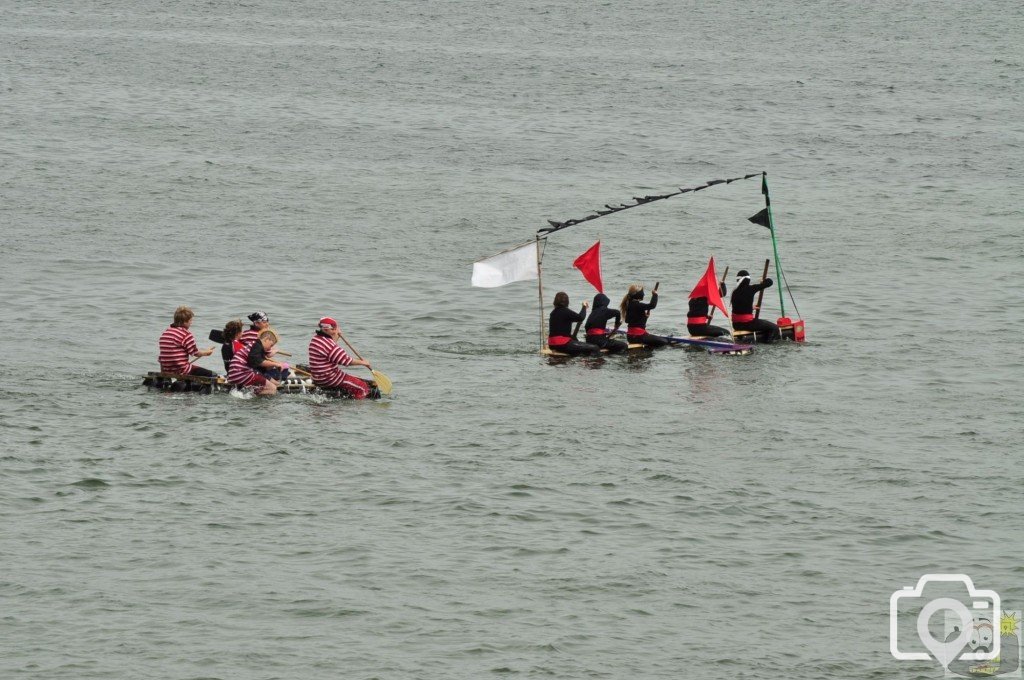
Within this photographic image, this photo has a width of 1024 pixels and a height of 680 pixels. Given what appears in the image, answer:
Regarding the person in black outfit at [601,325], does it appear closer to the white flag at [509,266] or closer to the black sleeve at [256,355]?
the white flag at [509,266]

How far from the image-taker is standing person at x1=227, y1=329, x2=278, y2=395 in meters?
26.9

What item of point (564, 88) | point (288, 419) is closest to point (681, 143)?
point (564, 88)

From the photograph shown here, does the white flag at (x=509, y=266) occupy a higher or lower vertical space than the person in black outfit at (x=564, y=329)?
higher

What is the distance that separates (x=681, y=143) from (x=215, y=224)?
67.8ft

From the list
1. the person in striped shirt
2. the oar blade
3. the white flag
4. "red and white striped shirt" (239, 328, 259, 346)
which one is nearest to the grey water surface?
the oar blade

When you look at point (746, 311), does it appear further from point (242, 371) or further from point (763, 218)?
point (242, 371)

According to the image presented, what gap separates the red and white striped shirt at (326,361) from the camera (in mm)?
26922

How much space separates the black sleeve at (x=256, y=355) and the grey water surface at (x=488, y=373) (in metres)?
0.75

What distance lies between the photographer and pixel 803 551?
20656 mm

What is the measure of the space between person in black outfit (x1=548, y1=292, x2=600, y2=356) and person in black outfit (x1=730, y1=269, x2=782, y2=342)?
12.1 ft

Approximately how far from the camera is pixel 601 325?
31281mm

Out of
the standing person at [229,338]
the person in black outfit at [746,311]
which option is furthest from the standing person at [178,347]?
the person in black outfit at [746,311]

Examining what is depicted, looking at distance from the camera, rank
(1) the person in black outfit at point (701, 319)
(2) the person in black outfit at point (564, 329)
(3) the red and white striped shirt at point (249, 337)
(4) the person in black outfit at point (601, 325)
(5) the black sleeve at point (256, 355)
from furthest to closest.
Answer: (1) the person in black outfit at point (701, 319)
(4) the person in black outfit at point (601, 325)
(2) the person in black outfit at point (564, 329)
(3) the red and white striped shirt at point (249, 337)
(5) the black sleeve at point (256, 355)

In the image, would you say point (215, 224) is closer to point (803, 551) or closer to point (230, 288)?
point (230, 288)
